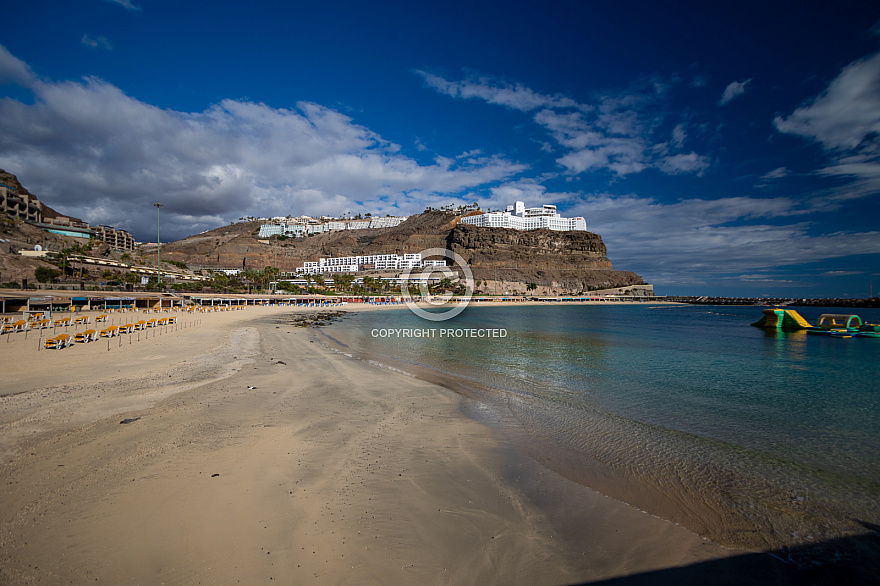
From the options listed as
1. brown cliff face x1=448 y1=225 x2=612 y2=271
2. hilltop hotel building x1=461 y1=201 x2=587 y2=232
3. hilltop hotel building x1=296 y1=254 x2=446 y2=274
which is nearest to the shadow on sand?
hilltop hotel building x1=296 y1=254 x2=446 y2=274

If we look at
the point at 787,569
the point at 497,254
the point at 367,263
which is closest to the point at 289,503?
the point at 787,569

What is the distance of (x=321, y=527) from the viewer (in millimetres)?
3646

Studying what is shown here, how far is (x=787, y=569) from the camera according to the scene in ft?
11.4

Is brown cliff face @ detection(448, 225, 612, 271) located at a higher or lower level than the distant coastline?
higher

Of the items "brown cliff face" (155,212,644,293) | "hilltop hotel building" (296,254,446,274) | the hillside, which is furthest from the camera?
"hilltop hotel building" (296,254,446,274)

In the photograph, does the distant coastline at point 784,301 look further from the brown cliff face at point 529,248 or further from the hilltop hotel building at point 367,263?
the hilltop hotel building at point 367,263

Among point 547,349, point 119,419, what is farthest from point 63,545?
point 547,349

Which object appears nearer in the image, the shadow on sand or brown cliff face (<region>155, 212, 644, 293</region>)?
the shadow on sand

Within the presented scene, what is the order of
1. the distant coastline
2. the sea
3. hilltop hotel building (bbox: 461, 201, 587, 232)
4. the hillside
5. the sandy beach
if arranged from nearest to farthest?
the sandy beach
the sea
the distant coastline
the hillside
hilltop hotel building (bbox: 461, 201, 587, 232)

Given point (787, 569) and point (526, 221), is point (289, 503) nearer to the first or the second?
point (787, 569)

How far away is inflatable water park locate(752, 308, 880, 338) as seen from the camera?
1140 inches

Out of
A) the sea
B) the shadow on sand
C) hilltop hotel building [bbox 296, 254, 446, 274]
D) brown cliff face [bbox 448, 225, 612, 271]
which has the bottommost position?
the sea

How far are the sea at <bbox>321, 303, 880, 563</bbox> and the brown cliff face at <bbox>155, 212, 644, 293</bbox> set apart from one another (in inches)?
4748

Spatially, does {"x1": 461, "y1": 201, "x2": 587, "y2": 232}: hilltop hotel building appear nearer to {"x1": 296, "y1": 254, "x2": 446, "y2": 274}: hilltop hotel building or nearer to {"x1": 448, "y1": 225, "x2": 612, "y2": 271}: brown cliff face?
{"x1": 448, "y1": 225, "x2": 612, "y2": 271}: brown cliff face
